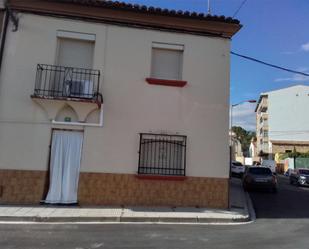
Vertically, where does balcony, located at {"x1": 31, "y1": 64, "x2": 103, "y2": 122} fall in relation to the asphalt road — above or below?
above

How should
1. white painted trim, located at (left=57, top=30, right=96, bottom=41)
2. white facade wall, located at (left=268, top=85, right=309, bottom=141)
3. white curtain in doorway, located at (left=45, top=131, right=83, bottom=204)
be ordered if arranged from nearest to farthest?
white curtain in doorway, located at (left=45, top=131, right=83, bottom=204) → white painted trim, located at (left=57, top=30, right=96, bottom=41) → white facade wall, located at (left=268, top=85, right=309, bottom=141)

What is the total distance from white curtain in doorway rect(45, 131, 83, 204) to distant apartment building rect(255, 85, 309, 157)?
51.1m

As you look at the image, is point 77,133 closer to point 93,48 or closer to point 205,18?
point 93,48

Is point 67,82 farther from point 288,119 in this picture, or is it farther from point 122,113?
point 288,119

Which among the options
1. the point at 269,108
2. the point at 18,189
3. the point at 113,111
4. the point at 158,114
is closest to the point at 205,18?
the point at 158,114

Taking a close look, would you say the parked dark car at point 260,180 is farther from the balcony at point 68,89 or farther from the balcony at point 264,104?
the balcony at point 264,104

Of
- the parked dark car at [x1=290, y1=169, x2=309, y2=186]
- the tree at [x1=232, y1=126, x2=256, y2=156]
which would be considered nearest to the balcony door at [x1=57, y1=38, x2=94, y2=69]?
the parked dark car at [x1=290, y1=169, x2=309, y2=186]

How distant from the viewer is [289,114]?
5997 centimetres

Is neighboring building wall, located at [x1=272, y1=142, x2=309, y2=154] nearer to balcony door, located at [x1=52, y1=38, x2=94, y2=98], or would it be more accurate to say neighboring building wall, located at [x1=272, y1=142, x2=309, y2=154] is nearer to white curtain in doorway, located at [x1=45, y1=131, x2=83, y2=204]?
balcony door, located at [x1=52, y1=38, x2=94, y2=98]

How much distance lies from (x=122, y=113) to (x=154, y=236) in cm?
467

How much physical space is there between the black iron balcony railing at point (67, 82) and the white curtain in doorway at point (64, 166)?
122 cm

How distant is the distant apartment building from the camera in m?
57.5

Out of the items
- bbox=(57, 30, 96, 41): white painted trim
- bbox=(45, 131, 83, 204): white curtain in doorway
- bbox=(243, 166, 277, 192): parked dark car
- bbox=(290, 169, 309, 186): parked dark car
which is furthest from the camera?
bbox=(290, 169, 309, 186): parked dark car

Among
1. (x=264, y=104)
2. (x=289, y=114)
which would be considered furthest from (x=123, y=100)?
(x=264, y=104)
